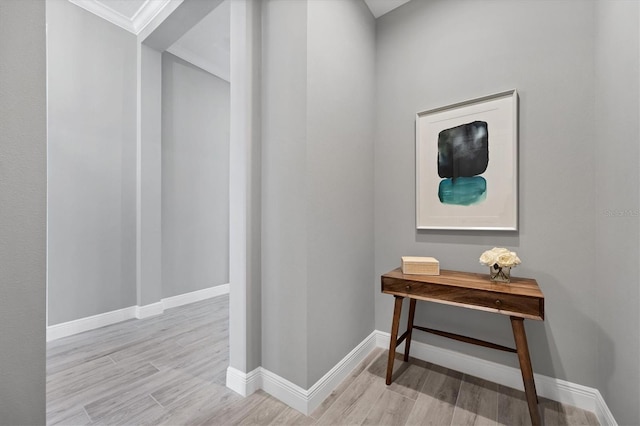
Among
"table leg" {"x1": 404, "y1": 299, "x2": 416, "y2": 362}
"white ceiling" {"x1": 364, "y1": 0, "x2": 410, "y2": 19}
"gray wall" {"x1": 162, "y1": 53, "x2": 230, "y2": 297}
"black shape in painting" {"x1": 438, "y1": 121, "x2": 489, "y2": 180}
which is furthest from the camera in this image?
"gray wall" {"x1": 162, "y1": 53, "x2": 230, "y2": 297}

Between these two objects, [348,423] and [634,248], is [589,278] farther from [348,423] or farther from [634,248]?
[348,423]

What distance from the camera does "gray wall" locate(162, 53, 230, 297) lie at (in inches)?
131

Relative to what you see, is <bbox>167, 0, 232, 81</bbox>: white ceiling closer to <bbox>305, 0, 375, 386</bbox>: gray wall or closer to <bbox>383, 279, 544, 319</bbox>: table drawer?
<bbox>305, 0, 375, 386</bbox>: gray wall

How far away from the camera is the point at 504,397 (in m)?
1.72

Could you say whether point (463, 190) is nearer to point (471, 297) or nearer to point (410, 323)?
point (471, 297)

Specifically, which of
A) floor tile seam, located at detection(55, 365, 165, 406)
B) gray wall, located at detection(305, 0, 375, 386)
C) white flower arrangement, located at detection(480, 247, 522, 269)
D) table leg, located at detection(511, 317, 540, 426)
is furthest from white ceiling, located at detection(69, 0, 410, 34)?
floor tile seam, located at detection(55, 365, 165, 406)

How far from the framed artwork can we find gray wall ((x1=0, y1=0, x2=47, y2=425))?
2.14 m

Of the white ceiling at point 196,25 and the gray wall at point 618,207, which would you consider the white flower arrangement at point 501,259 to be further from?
the white ceiling at point 196,25

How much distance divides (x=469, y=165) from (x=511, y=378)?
147 cm

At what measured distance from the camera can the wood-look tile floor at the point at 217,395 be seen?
1.55 metres

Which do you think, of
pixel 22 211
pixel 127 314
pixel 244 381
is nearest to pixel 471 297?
pixel 244 381

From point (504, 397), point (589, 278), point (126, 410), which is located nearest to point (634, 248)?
point (589, 278)

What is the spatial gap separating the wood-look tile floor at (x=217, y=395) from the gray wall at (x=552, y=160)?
30 cm

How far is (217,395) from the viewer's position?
175 centimetres
